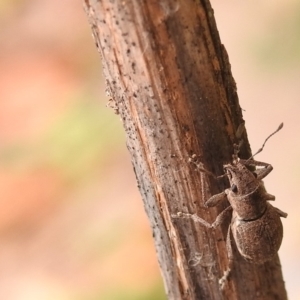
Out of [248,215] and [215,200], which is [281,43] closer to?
[248,215]

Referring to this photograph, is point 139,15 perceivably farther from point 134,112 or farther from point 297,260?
point 297,260

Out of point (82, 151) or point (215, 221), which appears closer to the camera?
point (215, 221)

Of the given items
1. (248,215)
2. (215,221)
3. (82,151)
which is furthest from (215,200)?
(82,151)

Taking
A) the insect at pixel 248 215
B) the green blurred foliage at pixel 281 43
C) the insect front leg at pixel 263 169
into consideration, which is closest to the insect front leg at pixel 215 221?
the insect at pixel 248 215

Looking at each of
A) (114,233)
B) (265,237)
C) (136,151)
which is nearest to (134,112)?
(136,151)

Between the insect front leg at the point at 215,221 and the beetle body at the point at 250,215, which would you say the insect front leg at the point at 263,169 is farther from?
the insect front leg at the point at 215,221

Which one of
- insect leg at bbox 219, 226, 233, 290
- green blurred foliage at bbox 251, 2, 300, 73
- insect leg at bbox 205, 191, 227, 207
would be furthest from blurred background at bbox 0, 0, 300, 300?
insect leg at bbox 205, 191, 227, 207
